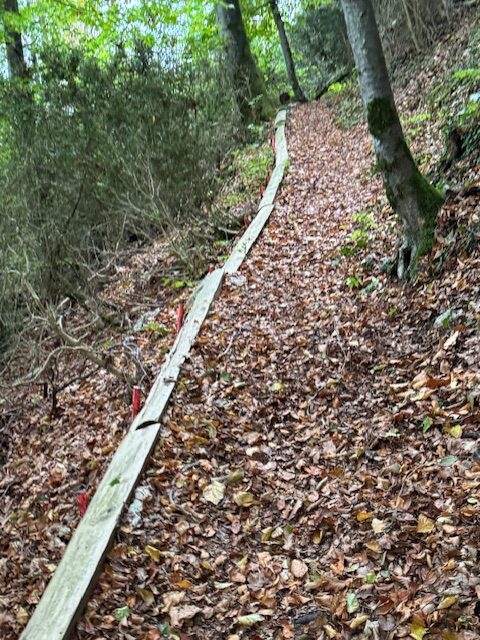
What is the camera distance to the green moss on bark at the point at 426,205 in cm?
577

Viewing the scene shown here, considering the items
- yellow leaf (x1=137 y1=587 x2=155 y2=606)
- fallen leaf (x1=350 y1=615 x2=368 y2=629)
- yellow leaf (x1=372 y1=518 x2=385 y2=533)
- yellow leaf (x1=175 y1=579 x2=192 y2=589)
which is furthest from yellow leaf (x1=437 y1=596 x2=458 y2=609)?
yellow leaf (x1=137 y1=587 x2=155 y2=606)

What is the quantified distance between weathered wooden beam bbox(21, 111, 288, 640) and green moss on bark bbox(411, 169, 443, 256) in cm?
262

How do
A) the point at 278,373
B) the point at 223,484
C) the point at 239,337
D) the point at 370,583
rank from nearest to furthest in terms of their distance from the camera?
the point at 370,583 → the point at 223,484 → the point at 278,373 → the point at 239,337

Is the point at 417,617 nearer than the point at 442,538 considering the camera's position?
Yes

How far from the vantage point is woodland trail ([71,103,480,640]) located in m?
3.12

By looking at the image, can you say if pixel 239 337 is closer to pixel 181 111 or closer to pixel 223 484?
pixel 223 484

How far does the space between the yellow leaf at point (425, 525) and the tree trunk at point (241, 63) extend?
14.9 m

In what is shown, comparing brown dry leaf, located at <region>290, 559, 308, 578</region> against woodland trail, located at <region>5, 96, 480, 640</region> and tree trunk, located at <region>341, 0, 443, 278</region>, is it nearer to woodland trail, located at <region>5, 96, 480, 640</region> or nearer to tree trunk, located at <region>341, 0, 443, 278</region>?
woodland trail, located at <region>5, 96, 480, 640</region>

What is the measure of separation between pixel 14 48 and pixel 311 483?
10.7 meters

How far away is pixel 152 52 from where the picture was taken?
30.3 feet

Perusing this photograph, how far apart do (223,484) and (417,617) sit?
1.75 meters

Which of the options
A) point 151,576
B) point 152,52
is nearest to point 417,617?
point 151,576

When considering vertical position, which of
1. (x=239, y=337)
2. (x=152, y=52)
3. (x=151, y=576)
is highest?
(x=152, y=52)

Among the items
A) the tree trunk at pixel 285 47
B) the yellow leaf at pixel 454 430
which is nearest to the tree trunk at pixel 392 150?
the yellow leaf at pixel 454 430
